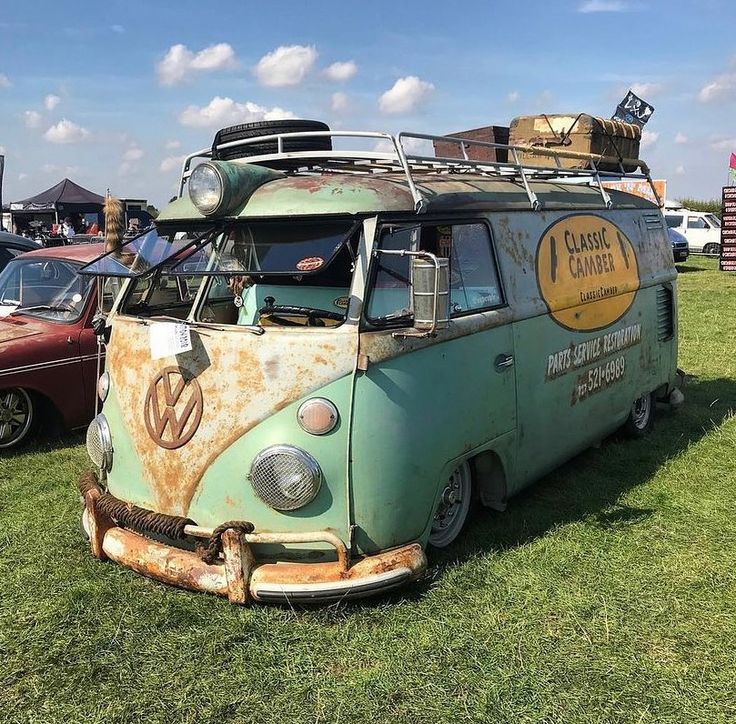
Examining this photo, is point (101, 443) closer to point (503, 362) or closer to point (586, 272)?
point (503, 362)

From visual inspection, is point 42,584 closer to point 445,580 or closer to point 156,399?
point 156,399

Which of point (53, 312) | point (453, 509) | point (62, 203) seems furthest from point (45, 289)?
point (62, 203)

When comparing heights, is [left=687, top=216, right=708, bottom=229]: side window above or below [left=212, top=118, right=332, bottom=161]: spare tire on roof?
above

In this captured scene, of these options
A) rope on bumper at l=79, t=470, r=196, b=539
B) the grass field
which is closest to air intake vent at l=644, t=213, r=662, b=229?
the grass field

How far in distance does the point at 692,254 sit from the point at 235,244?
2824 cm

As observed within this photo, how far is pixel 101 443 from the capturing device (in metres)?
4.14

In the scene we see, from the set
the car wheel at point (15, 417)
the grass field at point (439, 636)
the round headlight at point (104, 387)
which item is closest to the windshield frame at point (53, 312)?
the car wheel at point (15, 417)

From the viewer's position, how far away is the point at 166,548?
3.73m

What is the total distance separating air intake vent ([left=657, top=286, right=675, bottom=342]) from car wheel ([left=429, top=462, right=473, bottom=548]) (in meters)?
3.03

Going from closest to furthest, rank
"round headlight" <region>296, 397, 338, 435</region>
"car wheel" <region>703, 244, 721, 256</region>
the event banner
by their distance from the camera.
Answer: "round headlight" <region>296, 397, 338, 435</region>
the event banner
"car wheel" <region>703, 244, 721, 256</region>

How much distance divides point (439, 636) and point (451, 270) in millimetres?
1977

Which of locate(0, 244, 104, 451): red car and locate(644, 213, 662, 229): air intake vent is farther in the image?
locate(644, 213, 662, 229): air intake vent

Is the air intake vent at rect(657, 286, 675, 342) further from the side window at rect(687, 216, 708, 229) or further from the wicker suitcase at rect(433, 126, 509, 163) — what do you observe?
the side window at rect(687, 216, 708, 229)

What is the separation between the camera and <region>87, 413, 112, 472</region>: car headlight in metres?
4.12
